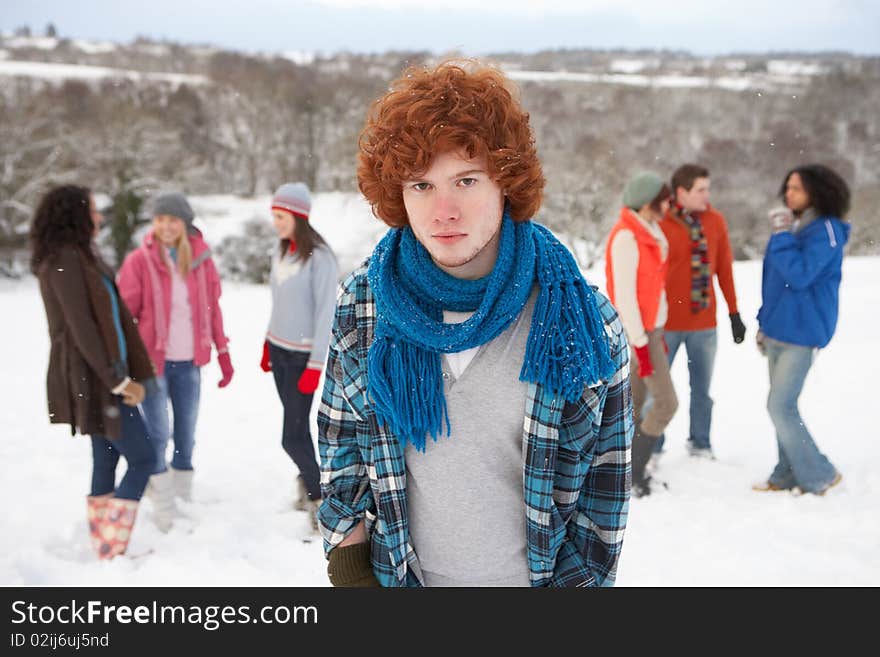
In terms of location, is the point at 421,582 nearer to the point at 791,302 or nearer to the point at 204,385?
the point at 791,302

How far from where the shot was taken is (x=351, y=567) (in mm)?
1555

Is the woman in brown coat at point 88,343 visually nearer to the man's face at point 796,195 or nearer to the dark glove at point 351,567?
the dark glove at point 351,567

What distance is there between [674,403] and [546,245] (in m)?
2.56

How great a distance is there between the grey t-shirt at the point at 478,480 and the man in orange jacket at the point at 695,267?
3019mm

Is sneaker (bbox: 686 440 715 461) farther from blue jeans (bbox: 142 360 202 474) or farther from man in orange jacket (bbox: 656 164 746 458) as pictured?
blue jeans (bbox: 142 360 202 474)

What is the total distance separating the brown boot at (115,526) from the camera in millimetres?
3223

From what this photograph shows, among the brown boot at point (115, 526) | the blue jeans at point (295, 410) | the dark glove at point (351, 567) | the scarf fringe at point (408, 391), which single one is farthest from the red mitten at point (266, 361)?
the scarf fringe at point (408, 391)

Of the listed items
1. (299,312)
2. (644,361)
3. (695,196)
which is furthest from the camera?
(695,196)

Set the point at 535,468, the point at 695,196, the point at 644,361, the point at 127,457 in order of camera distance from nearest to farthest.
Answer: the point at 535,468 < the point at 127,457 < the point at 644,361 < the point at 695,196

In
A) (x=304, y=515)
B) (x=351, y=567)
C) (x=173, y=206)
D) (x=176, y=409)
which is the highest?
(x=173, y=206)

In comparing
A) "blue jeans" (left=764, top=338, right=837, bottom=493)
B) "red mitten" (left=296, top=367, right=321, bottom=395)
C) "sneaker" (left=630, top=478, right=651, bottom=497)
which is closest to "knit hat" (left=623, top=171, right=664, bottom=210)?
"blue jeans" (left=764, top=338, right=837, bottom=493)

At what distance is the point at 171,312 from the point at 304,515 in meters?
1.31

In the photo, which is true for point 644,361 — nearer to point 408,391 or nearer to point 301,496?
point 301,496

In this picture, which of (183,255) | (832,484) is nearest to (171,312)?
(183,255)
